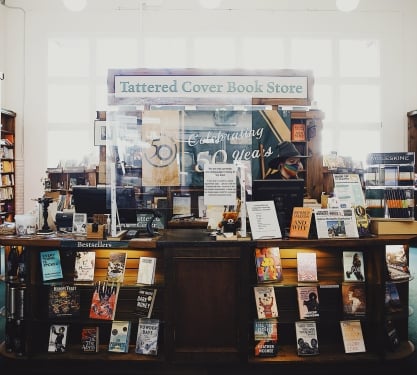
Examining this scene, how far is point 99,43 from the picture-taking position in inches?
376

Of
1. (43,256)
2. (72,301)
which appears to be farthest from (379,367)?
(43,256)

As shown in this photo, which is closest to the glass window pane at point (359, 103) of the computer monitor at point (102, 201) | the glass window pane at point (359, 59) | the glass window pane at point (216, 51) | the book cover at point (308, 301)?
the glass window pane at point (359, 59)

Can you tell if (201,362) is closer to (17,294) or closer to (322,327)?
(322,327)

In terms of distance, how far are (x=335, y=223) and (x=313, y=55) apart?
739 centimetres

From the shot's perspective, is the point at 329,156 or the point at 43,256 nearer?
the point at 43,256

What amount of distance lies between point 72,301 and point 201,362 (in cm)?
108

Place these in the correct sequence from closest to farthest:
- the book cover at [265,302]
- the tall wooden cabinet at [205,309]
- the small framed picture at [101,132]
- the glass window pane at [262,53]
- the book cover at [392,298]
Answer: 1. the tall wooden cabinet at [205,309]
2. the book cover at [265,302]
3. the book cover at [392,298]
4. the small framed picture at [101,132]
5. the glass window pane at [262,53]

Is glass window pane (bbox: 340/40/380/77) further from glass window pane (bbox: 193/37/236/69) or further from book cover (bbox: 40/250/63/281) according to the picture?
book cover (bbox: 40/250/63/281)

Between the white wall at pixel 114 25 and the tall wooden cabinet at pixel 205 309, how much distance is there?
6751 millimetres

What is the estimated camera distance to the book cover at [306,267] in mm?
3219

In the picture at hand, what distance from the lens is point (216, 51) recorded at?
9586 millimetres

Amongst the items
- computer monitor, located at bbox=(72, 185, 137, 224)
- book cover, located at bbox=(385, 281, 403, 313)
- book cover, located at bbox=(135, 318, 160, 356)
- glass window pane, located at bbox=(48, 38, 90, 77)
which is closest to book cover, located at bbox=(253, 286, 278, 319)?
book cover, located at bbox=(135, 318, 160, 356)

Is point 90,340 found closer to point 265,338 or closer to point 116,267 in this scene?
point 116,267

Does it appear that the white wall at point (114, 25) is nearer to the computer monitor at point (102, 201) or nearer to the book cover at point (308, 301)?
the computer monitor at point (102, 201)
